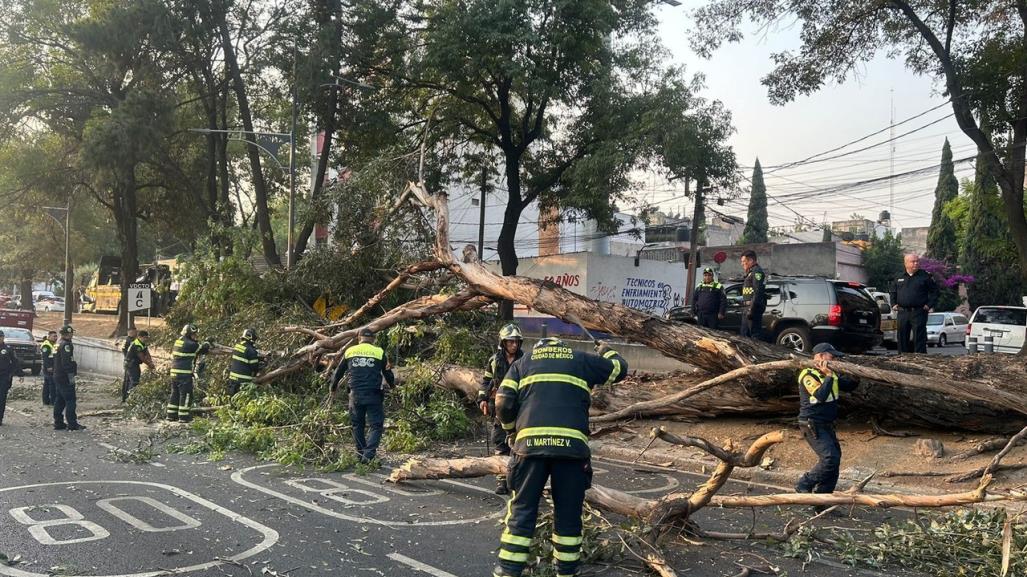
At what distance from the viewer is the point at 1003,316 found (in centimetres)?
1791

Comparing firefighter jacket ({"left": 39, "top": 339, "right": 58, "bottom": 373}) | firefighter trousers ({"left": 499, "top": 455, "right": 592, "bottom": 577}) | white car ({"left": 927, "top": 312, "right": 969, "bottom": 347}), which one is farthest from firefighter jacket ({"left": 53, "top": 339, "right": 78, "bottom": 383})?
white car ({"left": 927, "top": 312, "right": 969, "bottom": 347})

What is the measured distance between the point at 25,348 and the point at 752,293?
63.4 ft

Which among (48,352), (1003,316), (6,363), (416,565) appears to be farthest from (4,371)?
(1003,316)

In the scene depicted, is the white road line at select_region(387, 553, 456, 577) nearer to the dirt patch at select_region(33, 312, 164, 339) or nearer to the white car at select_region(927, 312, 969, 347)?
the white car at select_region(927, 312, 969, 347)

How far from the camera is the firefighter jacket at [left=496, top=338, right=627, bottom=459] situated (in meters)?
4.37

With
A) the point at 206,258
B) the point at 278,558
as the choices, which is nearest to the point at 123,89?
the point at 206,258

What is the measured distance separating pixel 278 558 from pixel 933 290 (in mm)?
8373

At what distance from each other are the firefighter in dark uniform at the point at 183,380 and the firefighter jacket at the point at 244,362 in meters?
1.10

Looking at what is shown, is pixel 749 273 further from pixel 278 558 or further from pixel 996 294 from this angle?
pixel 996 294

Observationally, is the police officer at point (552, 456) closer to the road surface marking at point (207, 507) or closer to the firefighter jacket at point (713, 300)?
the road surface marking at point (207, 507)

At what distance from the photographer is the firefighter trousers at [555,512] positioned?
14.1 ft

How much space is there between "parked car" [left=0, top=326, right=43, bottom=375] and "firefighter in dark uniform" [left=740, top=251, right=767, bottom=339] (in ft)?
62.5

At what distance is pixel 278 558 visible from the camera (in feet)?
16.6

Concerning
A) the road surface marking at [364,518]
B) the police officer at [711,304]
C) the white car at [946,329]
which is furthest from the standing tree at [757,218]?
the road surface marking at [364,518]
